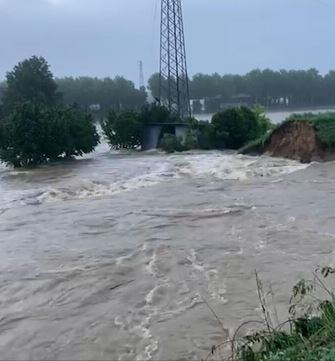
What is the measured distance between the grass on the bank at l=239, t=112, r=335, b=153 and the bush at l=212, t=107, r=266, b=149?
4.67 m

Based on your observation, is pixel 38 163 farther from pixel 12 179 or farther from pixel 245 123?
pixel 245 123

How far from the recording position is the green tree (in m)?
49.7

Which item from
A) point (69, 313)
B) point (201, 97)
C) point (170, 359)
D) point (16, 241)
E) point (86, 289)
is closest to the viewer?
point (170, 359)

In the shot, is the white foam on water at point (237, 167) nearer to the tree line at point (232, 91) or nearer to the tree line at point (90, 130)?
the tree line at point (90, 130)

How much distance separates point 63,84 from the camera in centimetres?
7481

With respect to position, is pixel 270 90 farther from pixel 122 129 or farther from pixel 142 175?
pixel 142 175

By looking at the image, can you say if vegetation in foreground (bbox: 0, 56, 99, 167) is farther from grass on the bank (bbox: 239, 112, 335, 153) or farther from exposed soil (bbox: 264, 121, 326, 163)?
exposed soil (bbox: 264, 121, 326, 163)

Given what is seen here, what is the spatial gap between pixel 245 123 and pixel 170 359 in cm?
3024

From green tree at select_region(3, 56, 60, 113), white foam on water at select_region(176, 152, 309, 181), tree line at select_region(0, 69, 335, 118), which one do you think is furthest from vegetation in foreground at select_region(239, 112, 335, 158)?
tree line at select_region(0, 69, 335, 118)

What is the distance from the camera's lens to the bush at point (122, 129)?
3984cm

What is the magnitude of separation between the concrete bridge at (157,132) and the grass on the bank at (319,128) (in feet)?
29.4

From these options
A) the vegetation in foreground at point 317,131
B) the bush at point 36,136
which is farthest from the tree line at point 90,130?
the vegetation in foreground at point 317,131

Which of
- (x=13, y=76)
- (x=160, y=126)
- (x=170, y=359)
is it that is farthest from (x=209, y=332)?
(x=13, y=76)

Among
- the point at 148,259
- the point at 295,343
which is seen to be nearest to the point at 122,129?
the point at 148,259
